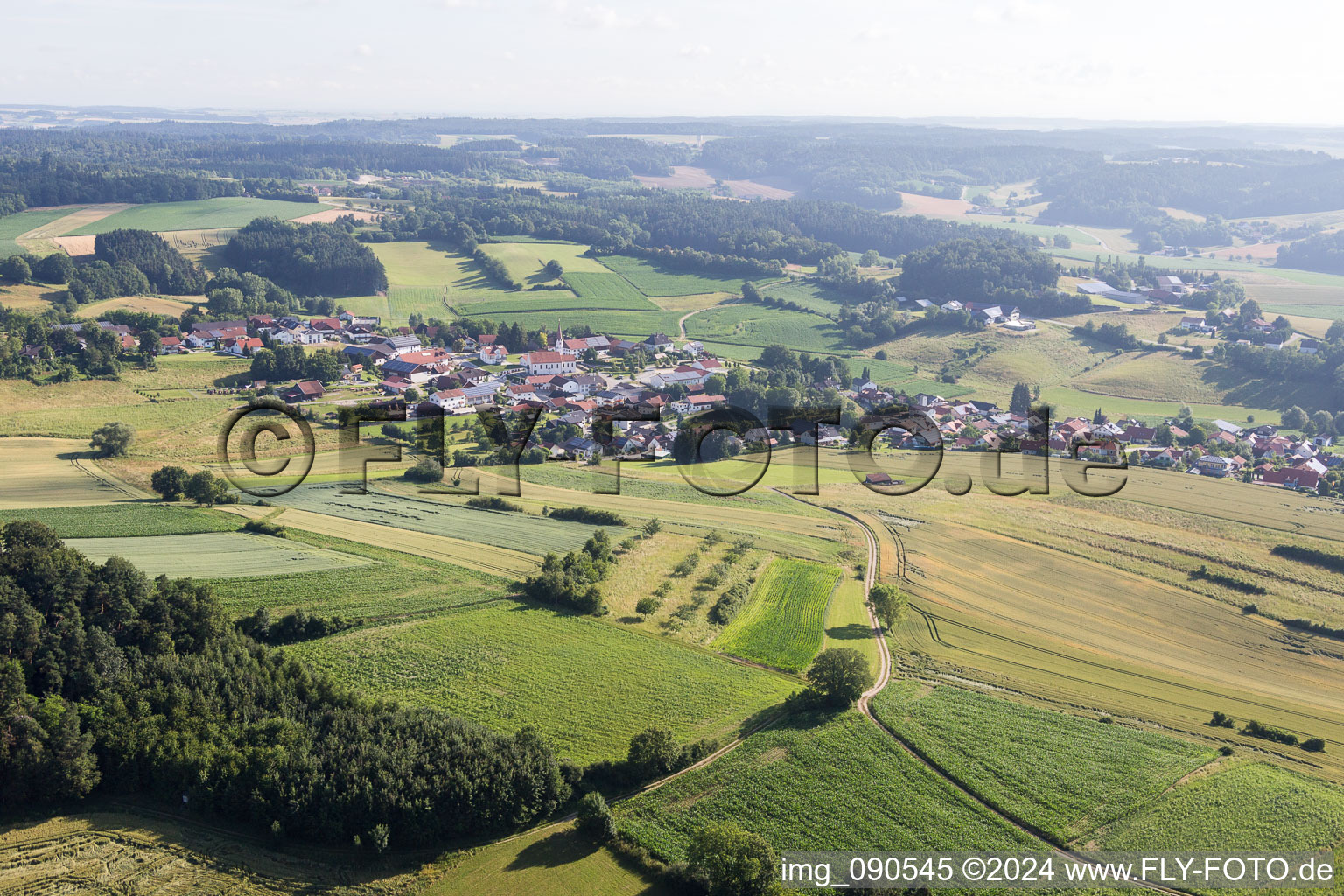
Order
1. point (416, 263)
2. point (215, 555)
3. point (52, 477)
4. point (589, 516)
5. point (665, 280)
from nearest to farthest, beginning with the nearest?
point (215, 555) → point (52, 477) → point (589, 516) → point (416, 263) → point (665, 280)

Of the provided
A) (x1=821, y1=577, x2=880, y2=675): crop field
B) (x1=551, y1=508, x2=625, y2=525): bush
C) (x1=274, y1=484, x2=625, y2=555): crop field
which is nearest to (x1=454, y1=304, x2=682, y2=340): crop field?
(x1=551, y1=508, x2=625, y2=525): bush

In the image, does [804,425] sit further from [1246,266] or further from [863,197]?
[863,197]

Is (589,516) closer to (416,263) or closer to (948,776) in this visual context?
(948,776)

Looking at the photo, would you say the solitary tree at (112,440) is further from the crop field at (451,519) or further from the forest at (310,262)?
the forest at (310,262)

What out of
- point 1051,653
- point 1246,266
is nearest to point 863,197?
point 1246,266

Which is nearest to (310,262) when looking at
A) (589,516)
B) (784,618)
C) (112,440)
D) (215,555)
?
(112,440)

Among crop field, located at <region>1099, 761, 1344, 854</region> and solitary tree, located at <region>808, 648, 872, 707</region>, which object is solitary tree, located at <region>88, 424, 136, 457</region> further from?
crop field, located at <region>1099, 761, 1344, 854</region>
